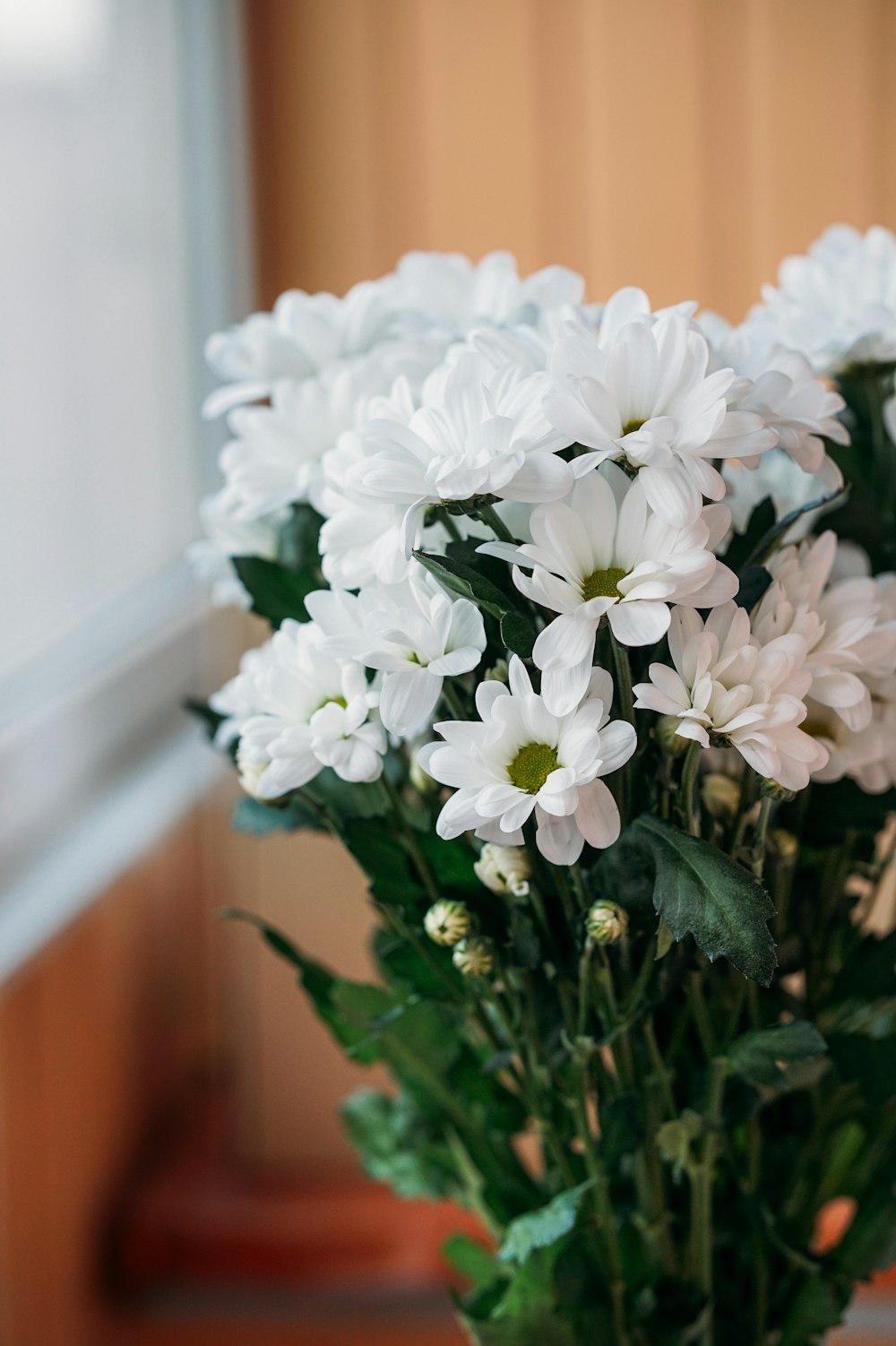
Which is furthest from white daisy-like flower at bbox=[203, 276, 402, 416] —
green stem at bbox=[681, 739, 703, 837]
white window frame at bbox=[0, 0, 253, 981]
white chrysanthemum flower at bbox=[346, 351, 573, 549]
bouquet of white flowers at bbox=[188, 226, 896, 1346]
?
white window frame at bbox=[0, 0, 253, 981]

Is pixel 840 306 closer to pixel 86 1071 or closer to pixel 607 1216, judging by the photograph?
pixel 607 1216

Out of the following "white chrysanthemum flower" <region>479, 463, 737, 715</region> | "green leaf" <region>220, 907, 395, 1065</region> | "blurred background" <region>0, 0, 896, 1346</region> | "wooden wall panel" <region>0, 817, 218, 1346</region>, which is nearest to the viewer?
"white chrysanthemum flower" <region>479, 463, 737, 715</region>

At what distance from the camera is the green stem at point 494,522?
17.0 inches

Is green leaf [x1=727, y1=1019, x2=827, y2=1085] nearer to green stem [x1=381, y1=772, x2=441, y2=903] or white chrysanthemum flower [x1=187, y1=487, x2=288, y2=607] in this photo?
green stem [x1=381, y1=772, x2=441, y2=903]

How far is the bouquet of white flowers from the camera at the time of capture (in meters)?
0.42

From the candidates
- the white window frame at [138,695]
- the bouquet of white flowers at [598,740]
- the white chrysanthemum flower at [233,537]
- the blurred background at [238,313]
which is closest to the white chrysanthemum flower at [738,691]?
the bouquet of white flowers at [598,740]

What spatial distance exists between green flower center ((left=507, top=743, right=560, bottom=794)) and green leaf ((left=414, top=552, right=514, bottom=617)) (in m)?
0.05

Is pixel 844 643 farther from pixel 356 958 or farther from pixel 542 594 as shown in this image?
pixel 356 958

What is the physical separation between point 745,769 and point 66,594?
887 millimetres

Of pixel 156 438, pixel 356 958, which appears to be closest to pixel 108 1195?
pixel 356 958

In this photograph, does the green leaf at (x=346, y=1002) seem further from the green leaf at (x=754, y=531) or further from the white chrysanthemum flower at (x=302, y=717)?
the green leaf at (x=754, y=531)

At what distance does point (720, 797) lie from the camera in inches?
20.1

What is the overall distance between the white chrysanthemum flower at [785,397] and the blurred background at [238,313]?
81 cm

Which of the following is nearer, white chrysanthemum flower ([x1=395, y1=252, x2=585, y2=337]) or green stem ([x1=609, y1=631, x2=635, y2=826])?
green stem ([x1=609, y1=631, x2=635, y2=826])
